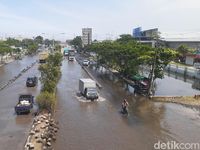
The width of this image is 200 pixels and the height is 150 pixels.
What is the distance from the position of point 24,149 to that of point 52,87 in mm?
14835

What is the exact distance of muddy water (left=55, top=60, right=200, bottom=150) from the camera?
72.0 feet

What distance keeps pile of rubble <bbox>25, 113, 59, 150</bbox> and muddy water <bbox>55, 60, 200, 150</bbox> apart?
58cm

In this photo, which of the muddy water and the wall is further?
the wall

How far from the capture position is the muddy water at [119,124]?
2194 cm

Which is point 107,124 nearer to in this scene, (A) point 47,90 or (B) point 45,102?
(B) point 45,102

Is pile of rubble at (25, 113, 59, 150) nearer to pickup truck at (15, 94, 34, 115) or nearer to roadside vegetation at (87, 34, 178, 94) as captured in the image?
pickup truck at (15, 94, 34, 115)

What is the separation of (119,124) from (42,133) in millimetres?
6627

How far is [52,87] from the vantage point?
34688mm

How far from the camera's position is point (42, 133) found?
890 inches

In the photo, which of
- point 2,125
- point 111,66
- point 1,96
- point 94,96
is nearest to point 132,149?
point 2,125

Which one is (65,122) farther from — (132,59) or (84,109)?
(132,59)

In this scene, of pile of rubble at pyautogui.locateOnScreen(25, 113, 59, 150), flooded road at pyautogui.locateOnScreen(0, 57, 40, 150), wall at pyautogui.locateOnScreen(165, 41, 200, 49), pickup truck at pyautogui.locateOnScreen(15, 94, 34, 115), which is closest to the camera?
pile of rubble at pyautogui.locateOnScreen(25, 113, 59, 150)

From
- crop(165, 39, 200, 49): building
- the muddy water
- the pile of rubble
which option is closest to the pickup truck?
the pile of rubble

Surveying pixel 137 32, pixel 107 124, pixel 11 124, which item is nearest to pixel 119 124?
pixel 107 124
